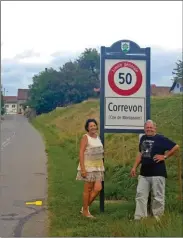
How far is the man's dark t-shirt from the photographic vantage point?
742 centimetres

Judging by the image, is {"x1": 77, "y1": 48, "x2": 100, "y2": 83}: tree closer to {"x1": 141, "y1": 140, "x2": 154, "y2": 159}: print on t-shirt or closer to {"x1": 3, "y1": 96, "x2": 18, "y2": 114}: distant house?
{"x1": 3, "y1": 96, "x2": 18, "y2": 114}: distant house

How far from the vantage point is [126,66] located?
8781 mm

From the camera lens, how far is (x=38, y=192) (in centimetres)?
1122

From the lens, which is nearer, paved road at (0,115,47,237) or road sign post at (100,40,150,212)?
paved road at (0,115,47,237)

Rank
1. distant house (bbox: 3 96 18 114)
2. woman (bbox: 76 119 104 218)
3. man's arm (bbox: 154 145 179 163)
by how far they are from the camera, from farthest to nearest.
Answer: distant house (bbox: 3 96 18 114) → woman (bbox: 76 119 104 218) → man's arm (bbox: 154 145 179 163)

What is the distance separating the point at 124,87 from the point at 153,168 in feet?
6.42

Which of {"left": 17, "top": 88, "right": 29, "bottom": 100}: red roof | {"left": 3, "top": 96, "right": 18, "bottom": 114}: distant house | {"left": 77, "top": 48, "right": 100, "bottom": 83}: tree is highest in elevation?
{"left": 77, "top": 48, "right": 100, "bottom": 83}: tree

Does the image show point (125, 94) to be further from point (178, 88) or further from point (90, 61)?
point (90, 61)

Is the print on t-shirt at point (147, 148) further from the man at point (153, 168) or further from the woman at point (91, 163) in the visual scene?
the woman at point (91, 163)

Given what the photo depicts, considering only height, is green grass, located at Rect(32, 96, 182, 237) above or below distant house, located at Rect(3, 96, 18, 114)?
below

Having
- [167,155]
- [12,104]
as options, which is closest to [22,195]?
[167,155]

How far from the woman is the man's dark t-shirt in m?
0.93

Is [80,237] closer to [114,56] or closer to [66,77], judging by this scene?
[114,56]

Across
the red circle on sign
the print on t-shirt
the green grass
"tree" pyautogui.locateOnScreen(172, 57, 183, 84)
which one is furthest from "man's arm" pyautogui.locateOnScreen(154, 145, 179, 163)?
"tree" pyautogui.locateOnScreen(172, 57, 183, 84)
